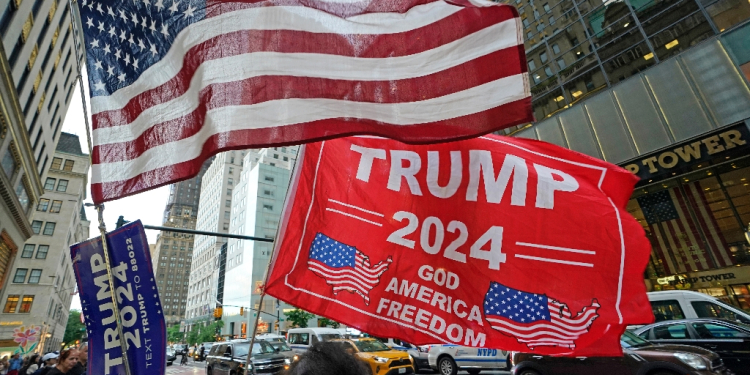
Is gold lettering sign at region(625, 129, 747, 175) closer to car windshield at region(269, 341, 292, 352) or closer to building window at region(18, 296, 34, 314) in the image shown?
car windshield at region(269, 341, 292, 352)

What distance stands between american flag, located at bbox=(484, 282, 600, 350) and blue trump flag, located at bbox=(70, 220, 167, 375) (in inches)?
97.4

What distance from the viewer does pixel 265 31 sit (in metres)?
2.56

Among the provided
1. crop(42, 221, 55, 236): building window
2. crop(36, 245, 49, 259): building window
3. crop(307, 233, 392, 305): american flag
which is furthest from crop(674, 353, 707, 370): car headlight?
crop(42, 221, 55, 236): building window

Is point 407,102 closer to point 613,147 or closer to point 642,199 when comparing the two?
point 613,147

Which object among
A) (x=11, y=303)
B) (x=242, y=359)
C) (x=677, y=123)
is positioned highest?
(x=677, y=123)

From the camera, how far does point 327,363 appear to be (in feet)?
4.97

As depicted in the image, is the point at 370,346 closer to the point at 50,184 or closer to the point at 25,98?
the point at 25,98

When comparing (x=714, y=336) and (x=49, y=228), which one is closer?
(x=714, y=336)

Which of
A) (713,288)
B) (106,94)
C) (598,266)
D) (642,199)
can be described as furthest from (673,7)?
(106,94)

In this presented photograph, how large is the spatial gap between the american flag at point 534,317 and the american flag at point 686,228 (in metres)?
20.0

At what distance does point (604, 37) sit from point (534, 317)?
24.8 m

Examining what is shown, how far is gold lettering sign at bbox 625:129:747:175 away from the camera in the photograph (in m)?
16.0

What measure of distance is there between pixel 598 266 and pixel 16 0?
31.0 metres

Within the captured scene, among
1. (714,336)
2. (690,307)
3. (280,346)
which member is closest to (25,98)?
(280,346)
